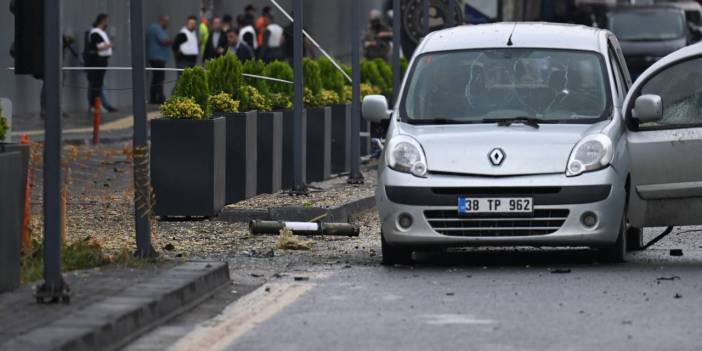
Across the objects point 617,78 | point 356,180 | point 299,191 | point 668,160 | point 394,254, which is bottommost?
point 356,180

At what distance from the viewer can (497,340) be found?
10.1m

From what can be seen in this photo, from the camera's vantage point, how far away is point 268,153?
20.4 m

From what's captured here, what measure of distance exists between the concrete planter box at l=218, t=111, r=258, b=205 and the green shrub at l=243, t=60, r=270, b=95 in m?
1.88

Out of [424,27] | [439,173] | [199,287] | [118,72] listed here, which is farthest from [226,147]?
[118,72]

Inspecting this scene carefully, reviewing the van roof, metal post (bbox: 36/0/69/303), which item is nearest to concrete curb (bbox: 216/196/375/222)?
the van roof

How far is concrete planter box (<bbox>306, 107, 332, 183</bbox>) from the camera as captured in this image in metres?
22.9

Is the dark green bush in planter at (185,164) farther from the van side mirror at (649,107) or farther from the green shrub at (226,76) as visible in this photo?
the van side mirror at (649,107)

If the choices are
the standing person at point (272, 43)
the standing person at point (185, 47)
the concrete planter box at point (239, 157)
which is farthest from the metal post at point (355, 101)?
the standing person at point (272, 43)

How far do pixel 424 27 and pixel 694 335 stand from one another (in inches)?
882

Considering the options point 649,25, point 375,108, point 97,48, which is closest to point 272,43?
point 97,48

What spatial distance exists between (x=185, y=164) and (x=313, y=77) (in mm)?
6541

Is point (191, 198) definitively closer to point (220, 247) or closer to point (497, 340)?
point (220, 247)

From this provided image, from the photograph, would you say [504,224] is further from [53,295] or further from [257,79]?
[257,79]

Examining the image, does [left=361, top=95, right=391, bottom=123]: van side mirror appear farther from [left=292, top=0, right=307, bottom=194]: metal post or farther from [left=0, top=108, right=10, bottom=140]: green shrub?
[left=292, top=0, right=307, bottom=194]: metal post
